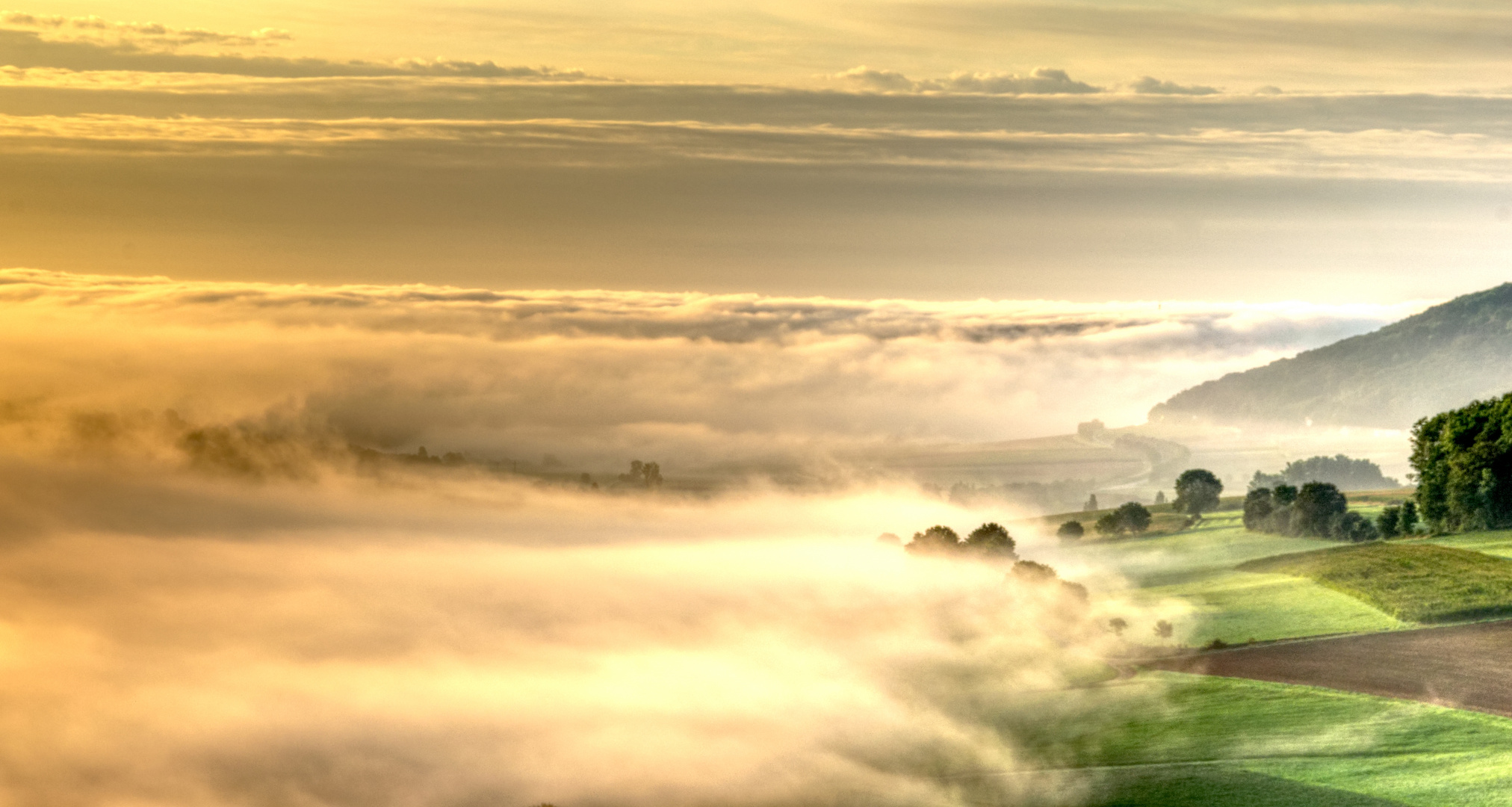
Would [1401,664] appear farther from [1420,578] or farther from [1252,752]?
[1420,578]

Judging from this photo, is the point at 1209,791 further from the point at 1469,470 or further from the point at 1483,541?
the point at 1469,470

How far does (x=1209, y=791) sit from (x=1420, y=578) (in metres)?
65.8

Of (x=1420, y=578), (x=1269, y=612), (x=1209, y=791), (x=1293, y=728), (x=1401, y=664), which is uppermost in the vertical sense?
(x=1420, y=578)

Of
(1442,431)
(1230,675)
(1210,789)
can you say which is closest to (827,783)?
(1210,789)

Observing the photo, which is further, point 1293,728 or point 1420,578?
point 1420,578

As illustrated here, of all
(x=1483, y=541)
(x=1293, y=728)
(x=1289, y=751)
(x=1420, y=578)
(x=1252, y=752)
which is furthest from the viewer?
(x=1483, y=541)

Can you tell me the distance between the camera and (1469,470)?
600 ft

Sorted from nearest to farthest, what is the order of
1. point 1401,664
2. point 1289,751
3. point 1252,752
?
point 1289,751 → point 1252,752 → point 1401,664

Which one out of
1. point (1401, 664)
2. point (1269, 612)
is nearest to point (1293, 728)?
point (1401, 664)

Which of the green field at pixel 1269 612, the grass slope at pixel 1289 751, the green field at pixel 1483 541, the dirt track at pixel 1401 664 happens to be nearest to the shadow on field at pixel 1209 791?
the grass slope at pixel 1289 751

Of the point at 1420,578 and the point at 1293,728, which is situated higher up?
the point at 1420,578

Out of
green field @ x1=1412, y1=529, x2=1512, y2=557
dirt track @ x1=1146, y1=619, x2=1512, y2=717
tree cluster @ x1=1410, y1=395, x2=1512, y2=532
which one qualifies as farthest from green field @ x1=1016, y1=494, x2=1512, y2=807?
tree cluster @ x1=1410, y1=395, x2=1512, y2=532

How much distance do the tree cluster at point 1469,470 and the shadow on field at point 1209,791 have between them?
8973 cm

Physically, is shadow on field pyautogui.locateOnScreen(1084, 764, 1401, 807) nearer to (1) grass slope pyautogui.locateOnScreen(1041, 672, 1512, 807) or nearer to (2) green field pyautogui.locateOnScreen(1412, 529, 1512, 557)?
(1) grass slope pyautogui.locateOnScreen(1041, 672, 1512, 807)
